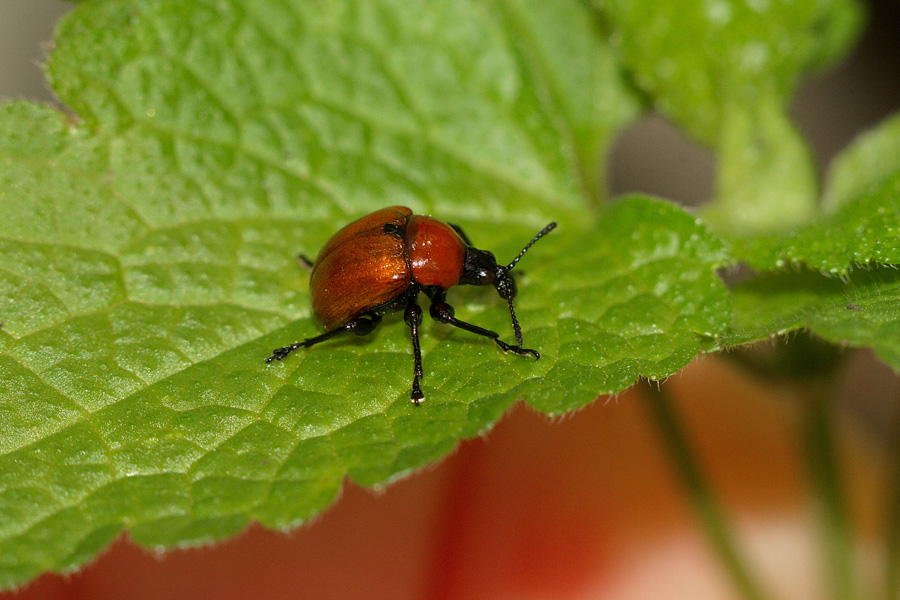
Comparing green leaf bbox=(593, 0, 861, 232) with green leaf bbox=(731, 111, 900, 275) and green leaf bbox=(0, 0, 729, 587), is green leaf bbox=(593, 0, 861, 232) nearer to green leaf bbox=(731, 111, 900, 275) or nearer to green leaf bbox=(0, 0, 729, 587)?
green leaf bbox=(0, 0, 729, 587)

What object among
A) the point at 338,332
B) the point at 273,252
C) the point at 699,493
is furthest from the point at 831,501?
the point at 273,252

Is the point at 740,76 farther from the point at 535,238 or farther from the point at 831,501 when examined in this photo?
the point at 831,501

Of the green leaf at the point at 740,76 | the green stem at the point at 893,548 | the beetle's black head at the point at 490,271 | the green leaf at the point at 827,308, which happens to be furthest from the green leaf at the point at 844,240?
the green stem at the point at 893,548

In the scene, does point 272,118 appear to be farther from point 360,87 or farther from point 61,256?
point 61,256

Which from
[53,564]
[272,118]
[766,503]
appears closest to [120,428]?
[53,564]

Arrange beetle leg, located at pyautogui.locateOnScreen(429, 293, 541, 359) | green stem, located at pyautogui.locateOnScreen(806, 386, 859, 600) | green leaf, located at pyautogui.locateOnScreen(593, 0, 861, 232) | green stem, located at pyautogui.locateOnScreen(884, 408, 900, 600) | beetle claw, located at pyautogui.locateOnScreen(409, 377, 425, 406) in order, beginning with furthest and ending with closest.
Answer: green stem, located at pyautogui.locateOnScreen(806, 386, 859, 600) < green stem, located at pyautogui.locateOnScreen(884, 408, 900, 600) < green leaf, located at pyautogui.locateOnScreen(593, 0, 861, 232) < beetle leg, located at pyautogui.locateOnScreen(429, 293, 541, 359) < beetle claw, located at pyautogui.locateOnScreen(409, 377, 425, 406)

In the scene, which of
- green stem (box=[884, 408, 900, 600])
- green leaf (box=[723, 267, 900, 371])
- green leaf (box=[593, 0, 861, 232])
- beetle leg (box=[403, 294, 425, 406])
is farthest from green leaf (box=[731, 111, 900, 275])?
green stem (box=[884, 408, 900, 600])

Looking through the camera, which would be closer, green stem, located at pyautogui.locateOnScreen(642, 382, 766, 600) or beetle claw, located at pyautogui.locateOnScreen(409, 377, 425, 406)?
beetle claw, located at pyautogui.locateOnScreen(409, 377, 425, 406)
